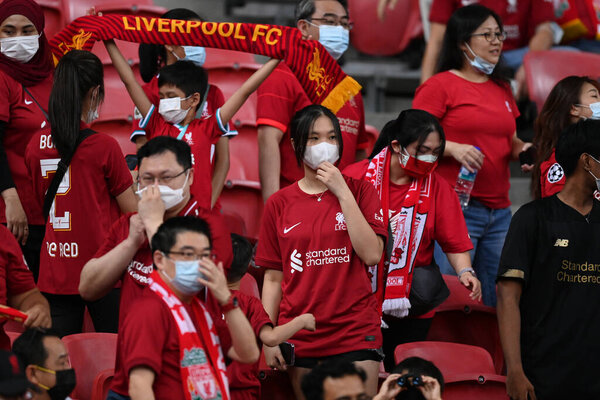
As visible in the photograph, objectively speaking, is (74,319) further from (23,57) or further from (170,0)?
(170,0)

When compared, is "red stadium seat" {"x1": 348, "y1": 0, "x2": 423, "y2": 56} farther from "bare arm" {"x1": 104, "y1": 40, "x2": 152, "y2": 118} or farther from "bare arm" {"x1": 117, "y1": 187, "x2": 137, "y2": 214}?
"bare arm" {"x1": 117, "y1": 187, "x2": 137, "y2": 214}

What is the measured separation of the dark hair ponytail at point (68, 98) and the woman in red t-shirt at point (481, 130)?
191cm

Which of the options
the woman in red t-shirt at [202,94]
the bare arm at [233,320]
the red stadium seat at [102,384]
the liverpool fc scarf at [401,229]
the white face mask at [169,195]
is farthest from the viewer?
the woman in red t-shirt at [202,94]

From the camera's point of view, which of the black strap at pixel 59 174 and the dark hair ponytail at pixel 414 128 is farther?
the dark hair ponytail at pixel 414 128

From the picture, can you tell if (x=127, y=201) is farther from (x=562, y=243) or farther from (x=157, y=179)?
(x=562, y=243)

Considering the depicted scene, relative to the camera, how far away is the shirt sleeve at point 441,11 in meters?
6.93

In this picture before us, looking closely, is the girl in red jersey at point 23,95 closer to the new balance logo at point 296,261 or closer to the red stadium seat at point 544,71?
the new balance logo at point 296,261

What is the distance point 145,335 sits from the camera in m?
3.42

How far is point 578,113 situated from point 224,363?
2.68 m

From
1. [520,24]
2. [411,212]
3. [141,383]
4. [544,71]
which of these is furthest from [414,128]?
[520,24]

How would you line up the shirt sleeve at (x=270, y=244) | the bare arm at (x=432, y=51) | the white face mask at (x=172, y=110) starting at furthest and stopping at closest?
the bare arm at (x=432, y=51)
the white face mask at (x=172, y=110)
the shirt sleeve at (x=270, y=244)

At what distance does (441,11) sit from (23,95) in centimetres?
309

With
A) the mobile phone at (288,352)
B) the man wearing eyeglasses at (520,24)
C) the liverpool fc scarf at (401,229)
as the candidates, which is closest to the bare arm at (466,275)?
the liverpool fc scarf at (401,229)

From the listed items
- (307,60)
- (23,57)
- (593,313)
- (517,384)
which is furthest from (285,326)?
(23,57)
